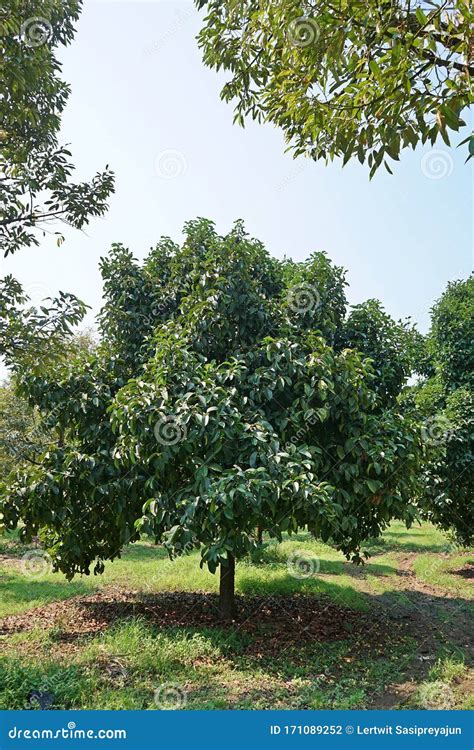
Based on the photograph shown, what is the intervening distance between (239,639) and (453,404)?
20.7ft

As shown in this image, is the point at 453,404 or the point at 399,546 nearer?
the point at 453,404

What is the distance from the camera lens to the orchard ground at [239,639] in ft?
17.7

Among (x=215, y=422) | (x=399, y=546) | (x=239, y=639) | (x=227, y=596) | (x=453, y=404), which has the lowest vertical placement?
(x=239, y=639)

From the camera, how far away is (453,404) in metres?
11.0

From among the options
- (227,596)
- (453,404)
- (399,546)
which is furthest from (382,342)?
(399,546)

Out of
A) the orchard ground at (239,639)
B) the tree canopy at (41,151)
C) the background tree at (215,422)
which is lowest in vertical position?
the orchard ground at (239,639)

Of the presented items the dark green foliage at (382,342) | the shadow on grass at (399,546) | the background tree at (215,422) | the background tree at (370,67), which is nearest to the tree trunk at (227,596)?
the background tree at (215,422)

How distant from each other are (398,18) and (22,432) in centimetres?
1594

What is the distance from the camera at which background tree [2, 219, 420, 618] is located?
5875 millimetres

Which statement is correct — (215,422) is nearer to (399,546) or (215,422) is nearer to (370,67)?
(370,67)

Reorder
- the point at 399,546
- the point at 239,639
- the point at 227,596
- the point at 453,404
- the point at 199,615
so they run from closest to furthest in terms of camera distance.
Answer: the point at 239,639, the point at 227,596, the point at 199,615, the point at 453,404, the point at 399,546

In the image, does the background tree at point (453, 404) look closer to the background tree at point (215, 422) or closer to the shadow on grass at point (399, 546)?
the background tree at point (215, 422)

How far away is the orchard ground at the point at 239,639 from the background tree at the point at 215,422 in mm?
1065

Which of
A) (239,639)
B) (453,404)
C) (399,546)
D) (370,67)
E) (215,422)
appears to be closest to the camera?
(370,67)
